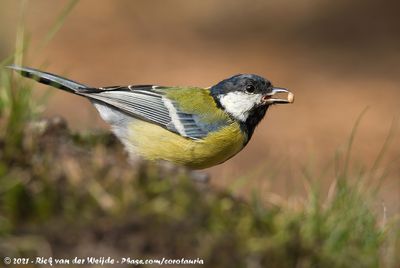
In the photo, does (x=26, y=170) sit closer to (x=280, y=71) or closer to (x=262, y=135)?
(x=262, y=135)

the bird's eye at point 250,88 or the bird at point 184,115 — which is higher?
the bird's eye at point 250,88

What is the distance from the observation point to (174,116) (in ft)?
15.4

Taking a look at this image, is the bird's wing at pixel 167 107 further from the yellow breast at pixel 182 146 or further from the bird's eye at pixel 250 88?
the bird's eye at pixel 250 88

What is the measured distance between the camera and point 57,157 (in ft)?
9.38

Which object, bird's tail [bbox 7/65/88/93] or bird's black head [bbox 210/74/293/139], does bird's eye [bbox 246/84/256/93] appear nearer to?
bird's black head [bbox 210/74/293/139]

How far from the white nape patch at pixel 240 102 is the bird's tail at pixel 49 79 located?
2.94 ft

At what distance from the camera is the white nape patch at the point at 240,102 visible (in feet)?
16.0

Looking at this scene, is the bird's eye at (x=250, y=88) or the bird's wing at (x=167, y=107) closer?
Answer: the bird's wing at (x=167, y=107)

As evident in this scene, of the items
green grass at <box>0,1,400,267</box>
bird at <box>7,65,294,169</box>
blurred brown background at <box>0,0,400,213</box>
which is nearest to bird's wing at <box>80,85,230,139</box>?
bird at <box>7,65,294,169</box>

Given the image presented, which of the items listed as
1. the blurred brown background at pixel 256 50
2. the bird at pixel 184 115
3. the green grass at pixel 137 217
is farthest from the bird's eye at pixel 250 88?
the blurred brown background at pixel 256 50

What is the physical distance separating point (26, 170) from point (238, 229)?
776 mm

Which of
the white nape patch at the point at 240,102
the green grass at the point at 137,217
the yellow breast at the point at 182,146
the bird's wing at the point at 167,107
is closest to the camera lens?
the green grass at the point at 137,217

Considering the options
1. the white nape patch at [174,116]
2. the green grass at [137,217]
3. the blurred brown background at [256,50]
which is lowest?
the green grass at [137,217]

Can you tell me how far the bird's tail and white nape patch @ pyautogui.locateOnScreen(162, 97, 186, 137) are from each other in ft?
1.70
